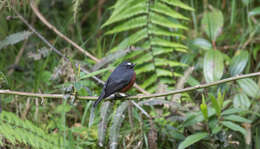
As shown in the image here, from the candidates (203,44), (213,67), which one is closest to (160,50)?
(203,44)

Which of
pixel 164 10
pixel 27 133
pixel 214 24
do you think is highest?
pixel 164 10

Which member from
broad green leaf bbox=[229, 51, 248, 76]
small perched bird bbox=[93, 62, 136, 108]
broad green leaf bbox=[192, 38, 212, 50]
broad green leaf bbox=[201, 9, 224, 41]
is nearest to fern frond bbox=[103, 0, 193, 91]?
broad green leaf bbox=[192, 38, 212, 50]

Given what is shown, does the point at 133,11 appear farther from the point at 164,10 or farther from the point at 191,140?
the point at 191,140

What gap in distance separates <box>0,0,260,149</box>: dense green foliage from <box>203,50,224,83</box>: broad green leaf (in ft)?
0.04

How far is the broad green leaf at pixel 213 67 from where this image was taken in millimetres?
3766

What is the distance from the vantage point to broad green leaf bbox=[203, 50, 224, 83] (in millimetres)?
3766

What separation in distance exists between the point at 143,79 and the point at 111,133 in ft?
4.48

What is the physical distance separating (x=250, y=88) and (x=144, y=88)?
1.26m

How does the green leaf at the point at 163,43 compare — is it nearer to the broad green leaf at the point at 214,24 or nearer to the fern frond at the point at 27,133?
the broad green leaf at the point at 214,24

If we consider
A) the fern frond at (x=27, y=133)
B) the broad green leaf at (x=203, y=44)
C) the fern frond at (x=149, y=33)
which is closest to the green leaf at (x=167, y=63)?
the fern frond at (x=149, y=33)

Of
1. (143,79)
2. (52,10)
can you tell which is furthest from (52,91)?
(52,10)

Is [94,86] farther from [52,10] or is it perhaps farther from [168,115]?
[52,10]

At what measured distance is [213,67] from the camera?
3867 millimetres

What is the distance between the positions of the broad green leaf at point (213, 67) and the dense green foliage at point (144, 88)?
0.01 m
